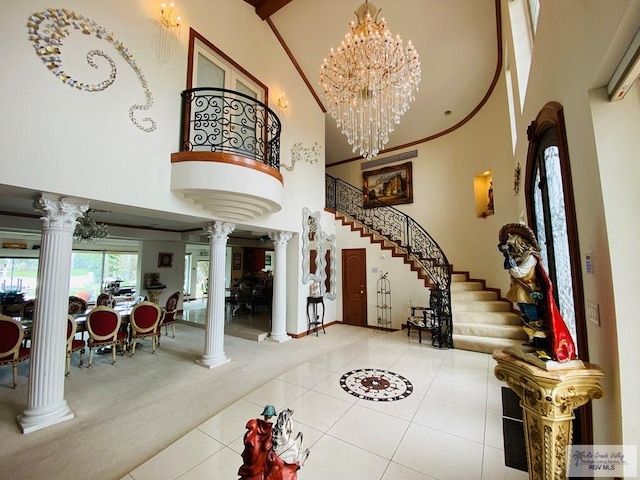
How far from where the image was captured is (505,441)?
7.91ft

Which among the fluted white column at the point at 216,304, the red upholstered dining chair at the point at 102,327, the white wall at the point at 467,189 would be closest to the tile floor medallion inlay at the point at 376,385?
the fluted white column at the point at 216,304

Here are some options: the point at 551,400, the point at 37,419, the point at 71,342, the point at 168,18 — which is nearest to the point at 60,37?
the point at 168,18

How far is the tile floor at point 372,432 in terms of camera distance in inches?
81.8

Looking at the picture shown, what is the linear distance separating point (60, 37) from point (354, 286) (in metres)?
6.89

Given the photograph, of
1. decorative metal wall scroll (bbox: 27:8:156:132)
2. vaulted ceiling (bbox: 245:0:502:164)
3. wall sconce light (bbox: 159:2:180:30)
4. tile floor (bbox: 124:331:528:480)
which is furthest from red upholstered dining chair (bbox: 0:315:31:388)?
vaulted ceiling (bbox: 245:0:502:164)

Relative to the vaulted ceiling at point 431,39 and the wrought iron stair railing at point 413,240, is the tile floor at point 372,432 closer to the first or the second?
the wrought iron stair railing at point 413,240

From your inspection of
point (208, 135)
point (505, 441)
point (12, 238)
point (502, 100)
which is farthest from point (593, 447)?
point (12, 238)

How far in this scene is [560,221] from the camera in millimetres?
2156

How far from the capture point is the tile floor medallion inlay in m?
3.25

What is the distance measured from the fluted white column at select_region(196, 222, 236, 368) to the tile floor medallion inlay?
221 cm

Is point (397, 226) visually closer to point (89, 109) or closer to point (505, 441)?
point (505, 441)

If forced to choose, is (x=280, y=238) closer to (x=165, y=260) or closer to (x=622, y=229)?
(x=622, y=229)

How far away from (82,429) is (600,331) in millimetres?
4490

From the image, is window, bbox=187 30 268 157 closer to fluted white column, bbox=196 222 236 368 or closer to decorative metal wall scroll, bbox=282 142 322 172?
decorative metal wall scroll, bbox=282 142 322 172
